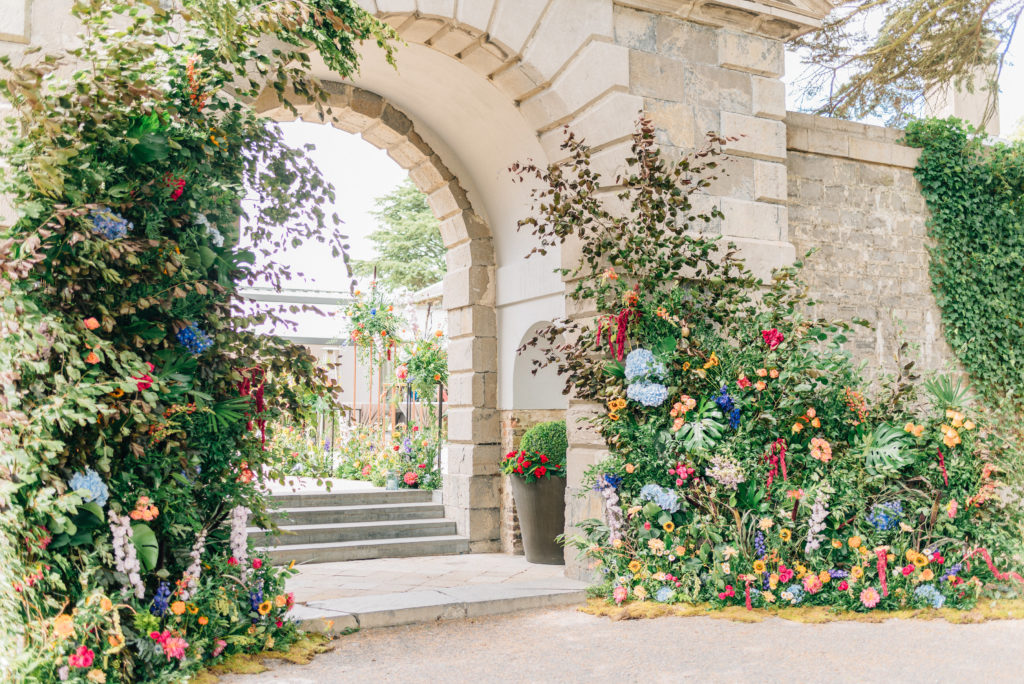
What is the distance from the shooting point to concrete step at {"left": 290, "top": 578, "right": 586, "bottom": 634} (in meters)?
4.38

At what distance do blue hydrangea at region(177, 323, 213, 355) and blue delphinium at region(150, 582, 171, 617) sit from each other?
0.98 meters

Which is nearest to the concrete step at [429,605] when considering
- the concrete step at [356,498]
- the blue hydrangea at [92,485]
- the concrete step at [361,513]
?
the blue hydrangea at [92,485]

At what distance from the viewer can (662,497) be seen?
477 centimetres

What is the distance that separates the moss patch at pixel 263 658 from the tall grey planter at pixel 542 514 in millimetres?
2458

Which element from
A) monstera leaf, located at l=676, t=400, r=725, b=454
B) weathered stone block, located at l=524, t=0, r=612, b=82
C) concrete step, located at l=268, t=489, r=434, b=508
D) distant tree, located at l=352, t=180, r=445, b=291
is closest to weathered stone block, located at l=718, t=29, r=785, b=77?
weathered stone block, located at l=524, t=0, r=612, b=82

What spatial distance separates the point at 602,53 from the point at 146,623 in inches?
161

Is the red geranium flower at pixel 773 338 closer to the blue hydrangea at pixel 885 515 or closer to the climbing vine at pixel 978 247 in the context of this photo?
the blue hydrangea at pixel 885 515

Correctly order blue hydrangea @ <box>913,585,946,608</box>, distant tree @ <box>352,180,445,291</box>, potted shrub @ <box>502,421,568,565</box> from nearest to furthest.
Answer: blue hydrangea @ <box>913,585,946,608</box> < potted shrub @ <box>502,421,568,565</box> < distant tree @ <box>352,180,445,291</box>

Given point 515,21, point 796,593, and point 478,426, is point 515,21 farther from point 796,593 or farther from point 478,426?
point 796,593

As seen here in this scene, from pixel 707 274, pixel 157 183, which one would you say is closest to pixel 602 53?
pixel 707 274

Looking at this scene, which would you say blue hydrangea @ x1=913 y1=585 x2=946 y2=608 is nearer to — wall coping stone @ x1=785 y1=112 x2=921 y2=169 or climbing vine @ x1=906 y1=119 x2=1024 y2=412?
climbing vine @ x1=906 y1=119 x2=1024 y2=412

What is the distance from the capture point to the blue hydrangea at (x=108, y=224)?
331 centimetres

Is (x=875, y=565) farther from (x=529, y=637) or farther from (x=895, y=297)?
(x=895, y=297)

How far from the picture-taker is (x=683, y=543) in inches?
187
